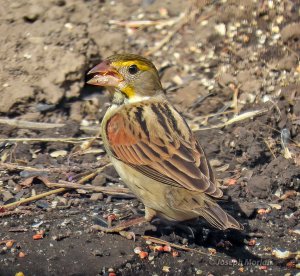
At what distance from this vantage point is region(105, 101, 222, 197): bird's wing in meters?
5.54

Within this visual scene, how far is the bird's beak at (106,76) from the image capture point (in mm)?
6086

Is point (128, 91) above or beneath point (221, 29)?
above

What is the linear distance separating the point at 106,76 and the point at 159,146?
28.3 inches

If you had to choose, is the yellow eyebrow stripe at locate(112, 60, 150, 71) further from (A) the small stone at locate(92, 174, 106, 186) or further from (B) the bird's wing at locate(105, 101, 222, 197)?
(A) the small stone at locate(92, 174, 106, 186)

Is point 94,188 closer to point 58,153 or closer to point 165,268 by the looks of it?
point 58,153

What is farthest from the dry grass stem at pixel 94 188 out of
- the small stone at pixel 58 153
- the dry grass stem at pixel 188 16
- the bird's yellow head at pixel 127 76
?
the dry grass stem at pixel 188 16

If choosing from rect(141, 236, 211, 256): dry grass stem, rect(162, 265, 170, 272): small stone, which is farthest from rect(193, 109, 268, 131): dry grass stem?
rect(162, 265, 170, 272): small stone

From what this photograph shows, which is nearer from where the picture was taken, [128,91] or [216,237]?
[216,237]

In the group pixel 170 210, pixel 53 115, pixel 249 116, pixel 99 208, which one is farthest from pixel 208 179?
pixel 53 115

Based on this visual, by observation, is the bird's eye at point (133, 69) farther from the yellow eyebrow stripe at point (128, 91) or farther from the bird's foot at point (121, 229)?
the bird's foot at point (121, 229)

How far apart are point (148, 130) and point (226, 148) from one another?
1.07 m

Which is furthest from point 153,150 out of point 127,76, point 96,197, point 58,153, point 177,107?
point 177,107

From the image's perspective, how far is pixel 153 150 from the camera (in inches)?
228

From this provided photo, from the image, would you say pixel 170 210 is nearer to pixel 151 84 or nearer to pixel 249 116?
pixel 151 84
